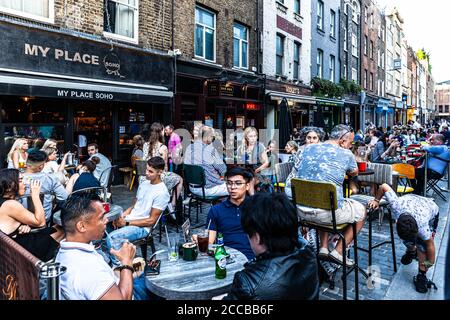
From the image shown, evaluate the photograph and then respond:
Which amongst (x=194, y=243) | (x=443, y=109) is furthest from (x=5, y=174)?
(x=443, y=109)

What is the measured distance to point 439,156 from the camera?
8664 millimetres

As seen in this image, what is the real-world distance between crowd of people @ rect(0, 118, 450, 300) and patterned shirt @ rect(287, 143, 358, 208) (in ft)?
0.04

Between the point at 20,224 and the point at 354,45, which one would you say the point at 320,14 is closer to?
the point at 354,45

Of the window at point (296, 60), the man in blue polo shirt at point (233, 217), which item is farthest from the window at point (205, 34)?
the man in blue polo shirt at point (233, 217)

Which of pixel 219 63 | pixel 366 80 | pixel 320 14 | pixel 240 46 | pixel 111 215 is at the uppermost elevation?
pixel 320 14

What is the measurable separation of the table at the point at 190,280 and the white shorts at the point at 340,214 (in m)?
1.31

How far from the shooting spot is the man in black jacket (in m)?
2.06

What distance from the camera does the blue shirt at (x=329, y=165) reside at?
423 cm

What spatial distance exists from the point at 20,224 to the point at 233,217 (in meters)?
2.21

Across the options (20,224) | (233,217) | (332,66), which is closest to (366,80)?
(332,66)

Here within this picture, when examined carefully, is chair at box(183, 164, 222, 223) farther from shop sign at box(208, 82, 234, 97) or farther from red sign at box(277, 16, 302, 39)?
red sign at box(277, 16, 302, 39)

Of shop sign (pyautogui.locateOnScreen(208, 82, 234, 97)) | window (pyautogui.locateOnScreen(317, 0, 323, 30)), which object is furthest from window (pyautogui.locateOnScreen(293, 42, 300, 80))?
shop sign (pyautogui.locateOnScreen(208, 82, 234, 97))

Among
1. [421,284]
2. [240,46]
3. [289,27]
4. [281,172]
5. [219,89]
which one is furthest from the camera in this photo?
[289,27]
